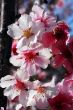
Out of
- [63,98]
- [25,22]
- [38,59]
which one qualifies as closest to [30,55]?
[38,59]

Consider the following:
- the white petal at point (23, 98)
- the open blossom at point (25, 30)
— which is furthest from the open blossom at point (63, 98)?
the open blossom at point (25, 30)

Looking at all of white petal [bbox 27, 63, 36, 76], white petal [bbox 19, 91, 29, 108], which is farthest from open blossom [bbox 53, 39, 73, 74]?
white petal [bbox 19, 91, 29, 108]

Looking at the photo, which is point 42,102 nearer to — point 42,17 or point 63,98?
point 63,98

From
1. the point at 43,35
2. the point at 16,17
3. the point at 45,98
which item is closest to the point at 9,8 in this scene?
the point at 16,17

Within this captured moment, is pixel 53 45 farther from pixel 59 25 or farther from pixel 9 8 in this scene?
pixel 9 8

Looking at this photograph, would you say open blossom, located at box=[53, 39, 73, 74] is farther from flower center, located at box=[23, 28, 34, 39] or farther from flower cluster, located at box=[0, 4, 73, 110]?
flower center, located at box=[23, 28, 34, 39]

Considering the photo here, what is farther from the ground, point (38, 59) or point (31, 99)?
point (38, 59)

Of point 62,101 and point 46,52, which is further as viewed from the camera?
point 62,101
